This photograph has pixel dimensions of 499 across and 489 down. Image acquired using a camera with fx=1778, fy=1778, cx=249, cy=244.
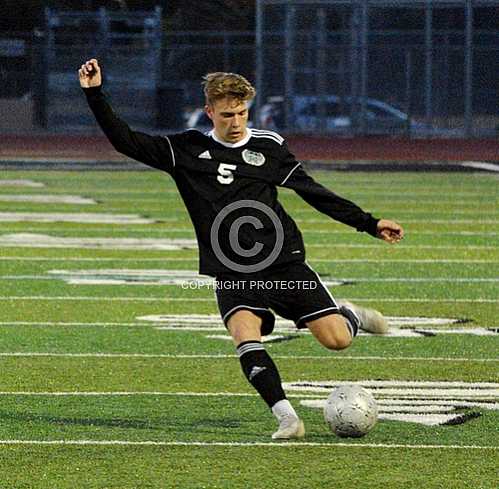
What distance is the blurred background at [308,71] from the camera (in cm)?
4172

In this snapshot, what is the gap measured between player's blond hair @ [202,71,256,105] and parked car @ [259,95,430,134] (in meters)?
34.1

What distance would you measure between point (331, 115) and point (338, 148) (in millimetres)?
1731

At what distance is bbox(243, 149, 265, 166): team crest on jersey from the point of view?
7.88 metres

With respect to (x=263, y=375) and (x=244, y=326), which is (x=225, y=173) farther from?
(x=263, y=375)

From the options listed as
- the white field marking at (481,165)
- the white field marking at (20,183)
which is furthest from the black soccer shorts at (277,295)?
the white field marking at (481,165)

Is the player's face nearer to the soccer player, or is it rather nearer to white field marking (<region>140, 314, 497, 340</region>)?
the soccer player

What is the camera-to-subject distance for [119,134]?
772cm


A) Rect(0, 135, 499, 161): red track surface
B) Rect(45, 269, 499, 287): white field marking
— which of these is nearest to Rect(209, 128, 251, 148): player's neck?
Answer: Rect(45, 269, 499, 287): white field marking

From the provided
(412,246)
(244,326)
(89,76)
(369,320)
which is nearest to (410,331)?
(369,320)

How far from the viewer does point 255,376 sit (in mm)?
7473

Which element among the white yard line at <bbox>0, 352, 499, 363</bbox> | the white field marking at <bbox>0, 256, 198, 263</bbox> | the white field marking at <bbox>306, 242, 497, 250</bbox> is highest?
the white yard line at <bbox>0, 352, 499, 363</bbox>

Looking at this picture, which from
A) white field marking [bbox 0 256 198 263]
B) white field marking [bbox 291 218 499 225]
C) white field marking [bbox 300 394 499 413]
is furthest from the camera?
white field marking [bbox 291 218 499 225]

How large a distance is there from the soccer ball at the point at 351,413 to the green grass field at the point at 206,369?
6 centimetres

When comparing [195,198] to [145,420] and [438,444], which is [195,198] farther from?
[438,444]
